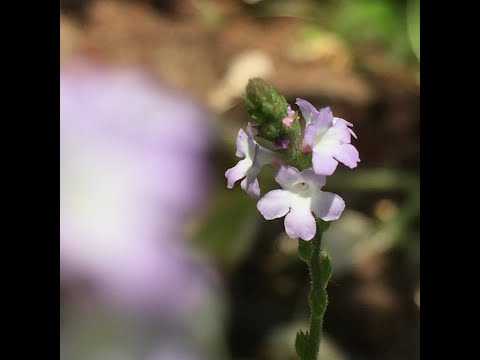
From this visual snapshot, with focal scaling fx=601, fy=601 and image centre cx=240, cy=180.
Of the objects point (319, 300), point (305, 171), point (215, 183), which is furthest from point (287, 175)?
point (215, 183)

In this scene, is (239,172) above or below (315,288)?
above

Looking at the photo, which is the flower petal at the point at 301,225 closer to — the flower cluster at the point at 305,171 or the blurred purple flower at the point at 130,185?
the flower cluster at the point at 305,171

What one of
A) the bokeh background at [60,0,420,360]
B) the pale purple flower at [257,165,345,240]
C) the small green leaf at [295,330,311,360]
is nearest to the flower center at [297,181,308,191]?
the pale purple flower at [257,165,345,240]

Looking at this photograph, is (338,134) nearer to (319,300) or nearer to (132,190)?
(319,300)

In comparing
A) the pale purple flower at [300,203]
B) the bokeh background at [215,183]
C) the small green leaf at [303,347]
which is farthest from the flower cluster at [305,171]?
the bokeh background at [215,183]
